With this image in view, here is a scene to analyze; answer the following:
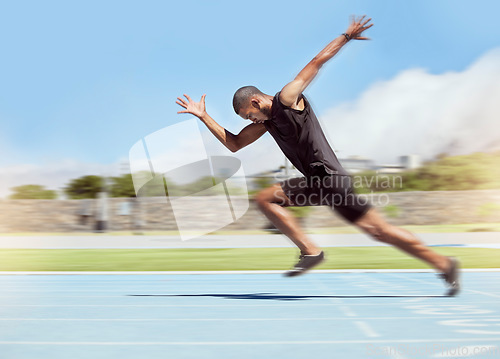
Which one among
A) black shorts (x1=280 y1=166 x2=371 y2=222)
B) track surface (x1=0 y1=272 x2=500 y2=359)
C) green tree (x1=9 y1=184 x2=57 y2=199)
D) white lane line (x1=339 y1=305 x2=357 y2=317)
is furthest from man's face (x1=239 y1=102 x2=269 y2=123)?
green tree (x1=9 y1=184 x2=57 y2=199)

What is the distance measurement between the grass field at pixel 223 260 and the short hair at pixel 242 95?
5425mm

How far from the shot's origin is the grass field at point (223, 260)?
1139cm

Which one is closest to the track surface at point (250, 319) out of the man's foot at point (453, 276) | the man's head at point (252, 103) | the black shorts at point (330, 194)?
the man's foot at point (453, 276)

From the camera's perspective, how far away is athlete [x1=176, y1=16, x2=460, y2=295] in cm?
574

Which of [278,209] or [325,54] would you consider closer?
[325,54]

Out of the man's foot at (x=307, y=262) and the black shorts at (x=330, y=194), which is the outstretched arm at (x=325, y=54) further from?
the man's foot at (x=307, y=262)

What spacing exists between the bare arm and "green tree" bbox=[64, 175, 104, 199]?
3219 cm

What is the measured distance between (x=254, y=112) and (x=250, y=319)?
175 centimetres

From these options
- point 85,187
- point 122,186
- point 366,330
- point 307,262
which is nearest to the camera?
point 366,330

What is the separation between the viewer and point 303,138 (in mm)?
5797

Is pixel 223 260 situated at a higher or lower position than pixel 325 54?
lower

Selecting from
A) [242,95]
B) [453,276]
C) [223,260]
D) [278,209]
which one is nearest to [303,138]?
[242,95]

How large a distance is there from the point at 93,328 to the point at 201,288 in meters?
2.79

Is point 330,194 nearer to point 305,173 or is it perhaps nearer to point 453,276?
point 305,173
